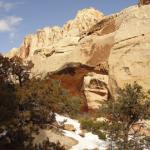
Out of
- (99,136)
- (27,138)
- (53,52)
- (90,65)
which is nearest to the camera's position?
(27,138)

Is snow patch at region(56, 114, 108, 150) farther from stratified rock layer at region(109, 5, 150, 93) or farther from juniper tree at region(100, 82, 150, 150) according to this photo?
stratified rock layer at region(109, 5, 150, 93)

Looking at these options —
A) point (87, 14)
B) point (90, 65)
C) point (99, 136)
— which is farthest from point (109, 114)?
point (87, 14)

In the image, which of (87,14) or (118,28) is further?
(87,14)

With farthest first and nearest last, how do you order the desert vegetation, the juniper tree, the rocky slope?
the rocky slope
the juniper tree
the desert vegetation

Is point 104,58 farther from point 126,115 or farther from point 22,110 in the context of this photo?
point 22,110

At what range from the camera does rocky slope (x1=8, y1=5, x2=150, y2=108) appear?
121 ft

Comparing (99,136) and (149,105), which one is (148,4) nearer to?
(99,136)

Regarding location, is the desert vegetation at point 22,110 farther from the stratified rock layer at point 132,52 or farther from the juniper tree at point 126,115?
the stratified rock layer at point 132,52

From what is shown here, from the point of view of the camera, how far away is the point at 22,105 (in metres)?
18.3

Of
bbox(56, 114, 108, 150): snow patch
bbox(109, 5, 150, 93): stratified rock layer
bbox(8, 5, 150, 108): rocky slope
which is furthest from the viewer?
bbox(8, 5, 150, 108): rocky slope

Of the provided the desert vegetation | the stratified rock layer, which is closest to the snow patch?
the desert vegetation

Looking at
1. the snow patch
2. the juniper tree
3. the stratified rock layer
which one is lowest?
the snow patch

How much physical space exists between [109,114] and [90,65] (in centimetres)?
1754

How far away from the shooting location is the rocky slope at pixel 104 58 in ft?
121
